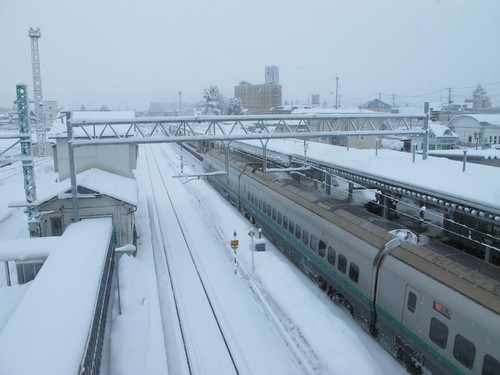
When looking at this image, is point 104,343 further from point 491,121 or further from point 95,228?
point 491,121

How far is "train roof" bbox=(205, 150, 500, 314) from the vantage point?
6.77 m

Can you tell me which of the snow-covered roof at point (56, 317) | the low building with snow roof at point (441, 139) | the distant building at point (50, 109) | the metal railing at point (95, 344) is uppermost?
the distant building at point (50, 109)

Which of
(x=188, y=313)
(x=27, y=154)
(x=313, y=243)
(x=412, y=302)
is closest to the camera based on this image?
(x=412, y=302)

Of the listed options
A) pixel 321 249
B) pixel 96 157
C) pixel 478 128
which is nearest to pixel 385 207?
pixel 321 249

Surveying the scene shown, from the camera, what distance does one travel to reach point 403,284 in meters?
8.05

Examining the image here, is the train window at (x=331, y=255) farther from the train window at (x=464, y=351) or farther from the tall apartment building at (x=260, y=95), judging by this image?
the tall apartment building at (x=260, y=95)

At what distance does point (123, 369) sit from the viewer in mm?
8414

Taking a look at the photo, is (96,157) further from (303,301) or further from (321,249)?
(303,301)

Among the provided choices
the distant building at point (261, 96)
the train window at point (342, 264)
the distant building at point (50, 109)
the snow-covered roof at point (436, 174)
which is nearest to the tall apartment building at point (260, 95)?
the distant building at point (261, 96)

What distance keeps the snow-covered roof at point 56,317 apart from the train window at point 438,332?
5.94 m

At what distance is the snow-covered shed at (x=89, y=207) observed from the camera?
14742 mm

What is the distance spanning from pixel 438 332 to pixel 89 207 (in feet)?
40.2

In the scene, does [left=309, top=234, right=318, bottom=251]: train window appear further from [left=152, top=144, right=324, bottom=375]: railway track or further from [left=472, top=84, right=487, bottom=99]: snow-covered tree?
[left=472, top=84, right=487, bottom=99]: snow-covered tree

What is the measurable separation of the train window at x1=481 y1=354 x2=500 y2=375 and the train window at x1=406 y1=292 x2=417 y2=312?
164 centimetres
